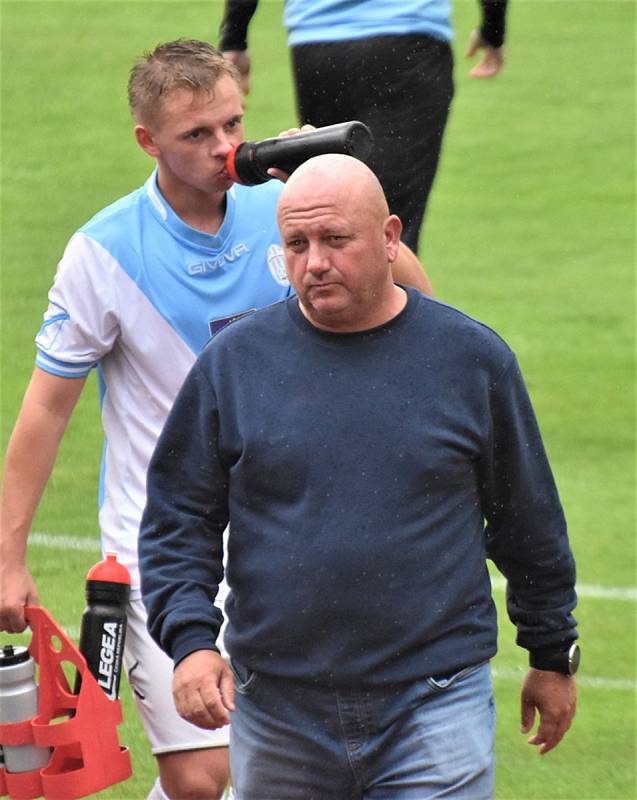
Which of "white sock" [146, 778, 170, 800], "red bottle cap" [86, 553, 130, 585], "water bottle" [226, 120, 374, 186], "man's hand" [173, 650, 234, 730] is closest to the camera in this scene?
"man's hand" [173, 650, 234, 730]

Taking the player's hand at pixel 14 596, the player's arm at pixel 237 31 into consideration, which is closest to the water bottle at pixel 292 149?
the player's hand at pixel 14 596

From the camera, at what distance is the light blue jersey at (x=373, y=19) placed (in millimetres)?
7652

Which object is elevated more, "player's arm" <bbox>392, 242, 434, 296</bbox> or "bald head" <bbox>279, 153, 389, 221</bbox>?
"bald head" <bbox>279, 153, 389, 221</bbox>

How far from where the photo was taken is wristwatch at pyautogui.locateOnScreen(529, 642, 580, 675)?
467 centimetres

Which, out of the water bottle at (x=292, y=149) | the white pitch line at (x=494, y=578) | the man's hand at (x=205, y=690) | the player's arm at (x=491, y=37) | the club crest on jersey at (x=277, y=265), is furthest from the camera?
the player's arm at (x=491, y=37)

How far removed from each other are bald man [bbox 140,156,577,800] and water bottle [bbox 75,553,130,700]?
0.83 meters

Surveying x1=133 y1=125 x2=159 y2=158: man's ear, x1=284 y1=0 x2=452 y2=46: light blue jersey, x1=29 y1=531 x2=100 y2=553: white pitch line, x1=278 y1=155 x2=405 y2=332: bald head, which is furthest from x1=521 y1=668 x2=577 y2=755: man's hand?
x1=29 y1=531 x2=100 y2=553: white pitch line

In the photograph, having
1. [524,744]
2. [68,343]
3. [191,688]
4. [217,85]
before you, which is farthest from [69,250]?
[524,744]

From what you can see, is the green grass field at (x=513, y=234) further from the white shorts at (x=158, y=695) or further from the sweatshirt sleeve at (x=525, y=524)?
the sweatshirt sleeve at (x=525, y=524)

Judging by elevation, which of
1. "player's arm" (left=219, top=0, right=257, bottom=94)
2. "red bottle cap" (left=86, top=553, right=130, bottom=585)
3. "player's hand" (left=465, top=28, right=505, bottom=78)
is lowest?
"red bottle cap" (left=86, top=553, right=130, bottom=585)

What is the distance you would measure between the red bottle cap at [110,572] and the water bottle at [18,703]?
1.01ft

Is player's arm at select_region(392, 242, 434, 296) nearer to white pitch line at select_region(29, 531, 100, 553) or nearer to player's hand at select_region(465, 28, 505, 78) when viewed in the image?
white pitch line at select_region(29, 531, 100, 553)

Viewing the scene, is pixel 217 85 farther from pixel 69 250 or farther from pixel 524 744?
pixel 524 744

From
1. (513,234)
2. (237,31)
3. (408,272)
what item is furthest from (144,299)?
(513,234)
